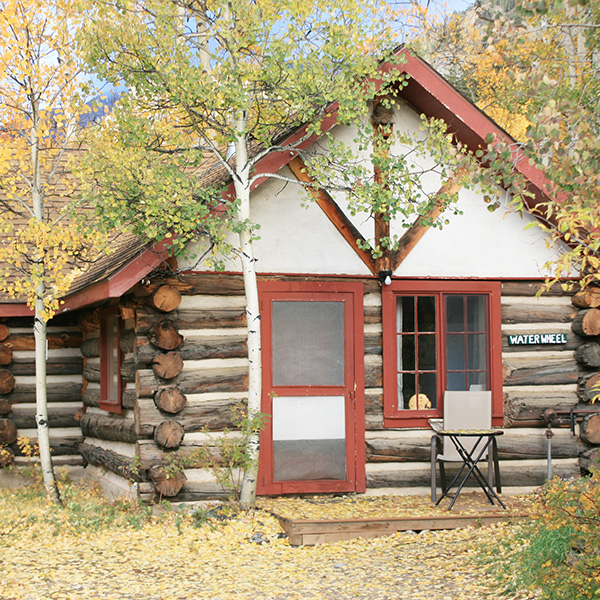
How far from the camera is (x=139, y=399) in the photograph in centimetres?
905

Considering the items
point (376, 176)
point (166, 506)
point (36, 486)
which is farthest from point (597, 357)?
point (36, 486)

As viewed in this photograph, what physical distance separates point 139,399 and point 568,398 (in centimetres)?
550

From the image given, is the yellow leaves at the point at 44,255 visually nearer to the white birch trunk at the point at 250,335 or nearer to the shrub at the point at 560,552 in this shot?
the white birch trunk at the point at 250,335

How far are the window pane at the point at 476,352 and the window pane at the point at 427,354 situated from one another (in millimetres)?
508

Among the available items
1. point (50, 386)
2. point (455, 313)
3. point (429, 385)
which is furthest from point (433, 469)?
point (50, 386)

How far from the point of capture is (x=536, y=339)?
10398 mm

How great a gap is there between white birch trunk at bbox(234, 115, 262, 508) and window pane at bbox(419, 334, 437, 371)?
254cm

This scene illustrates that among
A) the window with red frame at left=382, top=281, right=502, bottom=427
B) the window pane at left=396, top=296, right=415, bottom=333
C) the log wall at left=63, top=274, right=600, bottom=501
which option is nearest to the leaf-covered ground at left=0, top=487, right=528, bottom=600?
the log wall at left=63, top=274, right=600, bottom=501

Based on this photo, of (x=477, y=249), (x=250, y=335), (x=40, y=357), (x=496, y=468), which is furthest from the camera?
(x=477, y=249)

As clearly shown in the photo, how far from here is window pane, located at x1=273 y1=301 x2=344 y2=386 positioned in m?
9.68

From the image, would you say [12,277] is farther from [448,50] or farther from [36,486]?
[448,50]

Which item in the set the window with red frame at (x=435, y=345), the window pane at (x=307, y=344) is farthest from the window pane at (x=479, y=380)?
the window pane at (x=307, y=344)

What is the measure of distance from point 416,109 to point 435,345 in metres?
3.01

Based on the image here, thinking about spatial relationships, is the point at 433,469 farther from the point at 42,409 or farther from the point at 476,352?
the point at 42,409
